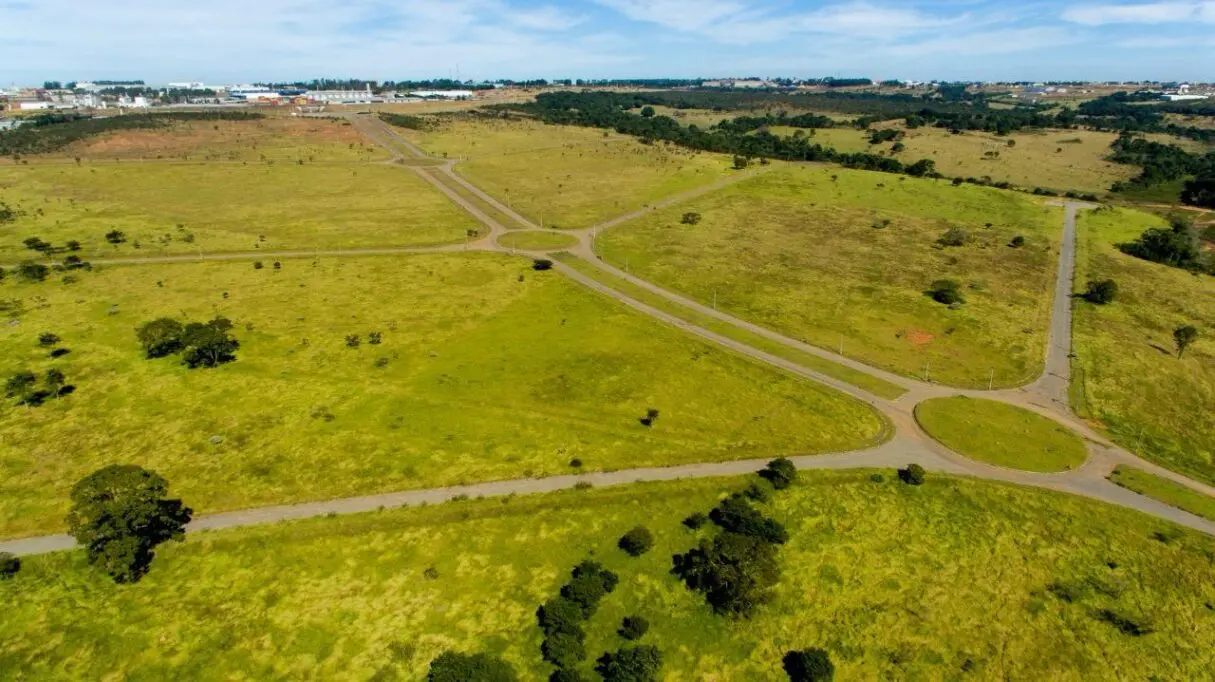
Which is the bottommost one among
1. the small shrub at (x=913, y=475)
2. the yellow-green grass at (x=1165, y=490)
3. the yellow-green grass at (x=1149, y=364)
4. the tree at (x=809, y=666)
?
the tree at (x=809, y=666)

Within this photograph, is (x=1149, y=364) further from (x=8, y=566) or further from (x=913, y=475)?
(x=8, y=566)

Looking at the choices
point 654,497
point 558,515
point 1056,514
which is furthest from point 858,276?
point 558,515

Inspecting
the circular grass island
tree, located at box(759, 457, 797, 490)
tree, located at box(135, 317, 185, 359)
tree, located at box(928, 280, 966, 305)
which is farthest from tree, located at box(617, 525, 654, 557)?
tree, located at box(928, 280, 966, 305)

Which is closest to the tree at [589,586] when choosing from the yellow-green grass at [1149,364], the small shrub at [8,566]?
the small shrub at [8,566]

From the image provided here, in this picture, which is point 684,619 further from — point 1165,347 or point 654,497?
point 1165,347

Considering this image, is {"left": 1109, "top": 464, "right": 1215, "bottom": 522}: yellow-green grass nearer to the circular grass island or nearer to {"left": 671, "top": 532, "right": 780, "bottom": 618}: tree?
the circular grass island

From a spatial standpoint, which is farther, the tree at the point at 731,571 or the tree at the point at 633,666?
the tree at the point at 731,571

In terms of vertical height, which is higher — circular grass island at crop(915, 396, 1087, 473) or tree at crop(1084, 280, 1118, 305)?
tree at crop(1084, 280, 1118, 305)

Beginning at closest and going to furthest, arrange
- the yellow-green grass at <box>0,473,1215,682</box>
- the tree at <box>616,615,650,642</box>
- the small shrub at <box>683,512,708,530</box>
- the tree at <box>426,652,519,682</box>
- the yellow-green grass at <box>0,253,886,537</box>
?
the tree at <box>426,652,519,682</box> → the yellow-green grass at <box>0,473,1215,682</box> → the tree at <box>616,615,650,642</box> → the small shrub at <box>683,512,708,530</box> → the yellow-green grass at <box>0,253,886,537</box>

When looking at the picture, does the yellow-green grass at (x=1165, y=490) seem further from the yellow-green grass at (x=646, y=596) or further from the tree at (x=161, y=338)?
the tree at (x=161, y=338)
